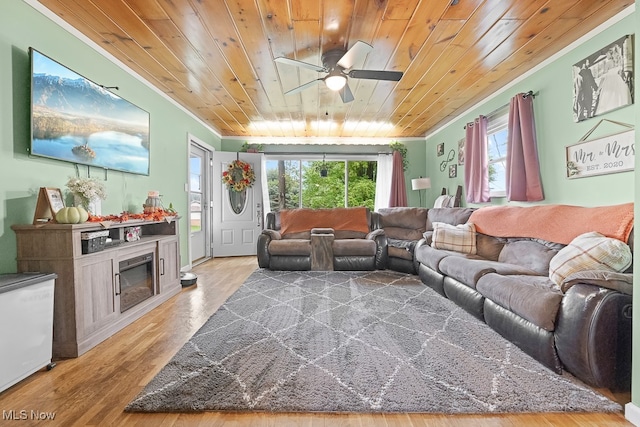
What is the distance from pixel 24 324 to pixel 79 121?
1485mm

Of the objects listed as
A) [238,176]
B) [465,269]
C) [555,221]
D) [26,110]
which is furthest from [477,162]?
[26,110]

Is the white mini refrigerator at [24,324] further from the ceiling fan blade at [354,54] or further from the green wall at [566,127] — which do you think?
the green wall at [566,127]

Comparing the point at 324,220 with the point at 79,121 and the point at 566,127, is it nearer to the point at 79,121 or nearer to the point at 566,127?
the point at 566,127

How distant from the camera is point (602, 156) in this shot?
2.38 meters

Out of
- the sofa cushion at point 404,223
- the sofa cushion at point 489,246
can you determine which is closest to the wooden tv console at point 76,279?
the sofa cushion at point 489,246

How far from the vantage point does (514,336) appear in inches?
75.1

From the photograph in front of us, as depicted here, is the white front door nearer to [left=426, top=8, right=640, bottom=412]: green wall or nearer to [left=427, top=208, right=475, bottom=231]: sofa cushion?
[left=427, top=208, right=475, bottom=231]: sofa cushion

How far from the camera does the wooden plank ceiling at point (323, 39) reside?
2.14 metres

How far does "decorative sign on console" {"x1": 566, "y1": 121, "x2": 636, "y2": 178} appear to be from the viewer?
2.17 m

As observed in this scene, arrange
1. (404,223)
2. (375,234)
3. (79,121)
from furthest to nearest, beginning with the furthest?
(404,223) < (375,234) < (79,121)

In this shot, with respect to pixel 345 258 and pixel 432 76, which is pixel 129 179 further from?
pixel 432 76

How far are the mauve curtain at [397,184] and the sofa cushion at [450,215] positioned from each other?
154 centimetres

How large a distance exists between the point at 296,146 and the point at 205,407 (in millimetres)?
5395

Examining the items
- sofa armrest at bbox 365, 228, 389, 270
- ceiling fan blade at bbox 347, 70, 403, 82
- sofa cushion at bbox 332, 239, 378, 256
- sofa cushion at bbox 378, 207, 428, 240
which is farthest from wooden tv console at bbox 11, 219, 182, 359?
sofa cushion at bbox 378, 207, 428, 240
